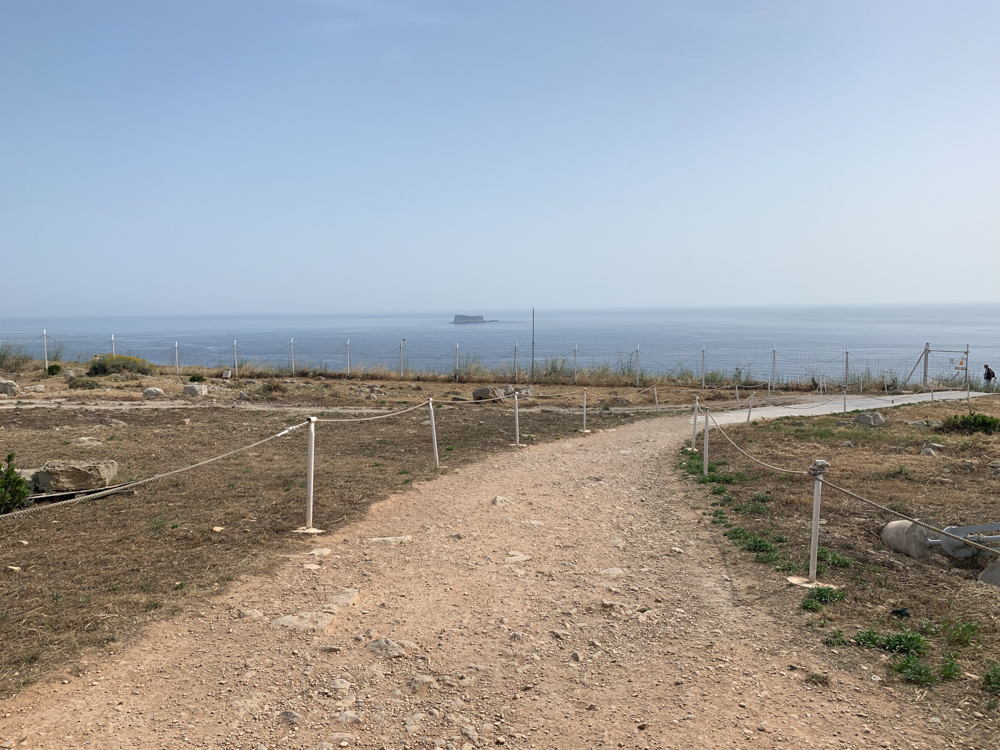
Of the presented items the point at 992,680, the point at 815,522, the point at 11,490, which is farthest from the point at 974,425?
the point at 11,490

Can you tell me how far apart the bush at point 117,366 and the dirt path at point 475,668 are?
99.3ft

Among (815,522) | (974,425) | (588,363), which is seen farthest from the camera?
(588,363)

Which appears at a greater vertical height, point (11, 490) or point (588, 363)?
point (11, 490)

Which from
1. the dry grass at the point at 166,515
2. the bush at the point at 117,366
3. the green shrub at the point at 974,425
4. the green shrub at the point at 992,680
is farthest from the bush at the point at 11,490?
the bush at the point at 117,366

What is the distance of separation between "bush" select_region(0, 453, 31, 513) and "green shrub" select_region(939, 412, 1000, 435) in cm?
1899

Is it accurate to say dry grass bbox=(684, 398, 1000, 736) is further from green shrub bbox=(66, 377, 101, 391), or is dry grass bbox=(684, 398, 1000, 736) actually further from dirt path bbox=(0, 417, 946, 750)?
green shrub bbox=(66, 377, 101, 391)

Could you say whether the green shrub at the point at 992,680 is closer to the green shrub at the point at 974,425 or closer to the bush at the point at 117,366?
the green shrub at the point at 974,425

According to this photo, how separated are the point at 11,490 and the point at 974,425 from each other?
1965cm

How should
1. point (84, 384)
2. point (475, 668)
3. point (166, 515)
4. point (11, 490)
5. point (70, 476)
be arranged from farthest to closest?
point (84, 384)
point (70, 476)
point (166, 515)
point (11, 490)
point (475, 668)

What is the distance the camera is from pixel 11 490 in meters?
8.22

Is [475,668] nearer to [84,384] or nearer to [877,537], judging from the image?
[877,537]

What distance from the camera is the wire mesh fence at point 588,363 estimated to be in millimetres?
35406

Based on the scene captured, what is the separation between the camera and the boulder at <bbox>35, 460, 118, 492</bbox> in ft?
29.5

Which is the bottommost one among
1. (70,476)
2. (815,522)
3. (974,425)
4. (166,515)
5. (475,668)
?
(475,668)
